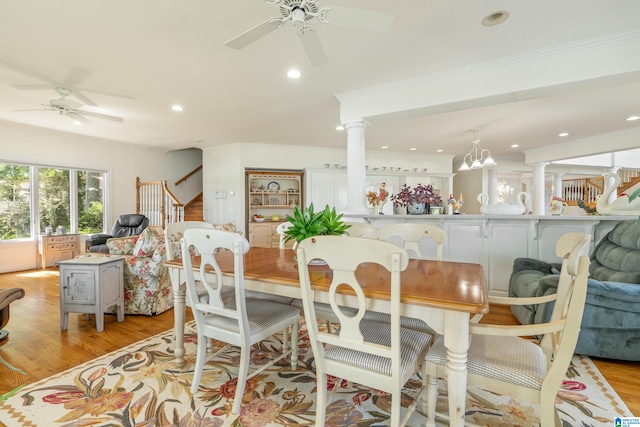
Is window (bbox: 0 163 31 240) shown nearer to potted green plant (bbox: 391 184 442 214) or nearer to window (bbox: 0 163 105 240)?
window (bbox: 0 163 105 240)

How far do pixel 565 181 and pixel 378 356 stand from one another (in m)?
11.7

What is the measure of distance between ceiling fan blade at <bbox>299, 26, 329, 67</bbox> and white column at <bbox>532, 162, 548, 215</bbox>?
22.0 feet

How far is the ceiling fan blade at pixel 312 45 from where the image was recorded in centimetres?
204

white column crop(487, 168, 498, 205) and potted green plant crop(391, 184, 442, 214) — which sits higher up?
white column crop(487, 168, 498, 205)

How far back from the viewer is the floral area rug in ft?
5.52

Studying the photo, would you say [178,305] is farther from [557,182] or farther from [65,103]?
[557,182]

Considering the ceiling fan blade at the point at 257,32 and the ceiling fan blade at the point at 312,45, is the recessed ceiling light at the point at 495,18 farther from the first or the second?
the ceiling fan blade at the point at 257,32

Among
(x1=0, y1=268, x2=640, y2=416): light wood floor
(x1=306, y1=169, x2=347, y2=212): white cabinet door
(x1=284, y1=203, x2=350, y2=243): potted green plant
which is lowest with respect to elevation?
(x1=0, y1=268, x2=640, y2=416): light wood floor

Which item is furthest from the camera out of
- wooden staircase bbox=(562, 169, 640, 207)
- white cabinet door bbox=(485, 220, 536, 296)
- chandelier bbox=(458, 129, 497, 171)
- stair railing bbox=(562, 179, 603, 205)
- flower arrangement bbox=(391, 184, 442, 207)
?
stair railing bbox=(562, 179, 603, 205)

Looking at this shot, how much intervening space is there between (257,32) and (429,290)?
6.23ft

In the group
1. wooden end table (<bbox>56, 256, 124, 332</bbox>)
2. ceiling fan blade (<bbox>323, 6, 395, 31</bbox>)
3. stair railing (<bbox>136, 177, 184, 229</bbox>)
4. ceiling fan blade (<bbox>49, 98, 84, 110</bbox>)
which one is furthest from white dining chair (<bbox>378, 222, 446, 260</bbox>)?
stair railing (<bbox>136, 177, 184, 229</bbox>)

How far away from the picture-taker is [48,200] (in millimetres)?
5949

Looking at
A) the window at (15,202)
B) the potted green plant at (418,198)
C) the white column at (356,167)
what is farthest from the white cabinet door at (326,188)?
the window at (15,202)

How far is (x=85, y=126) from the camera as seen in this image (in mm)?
5352
